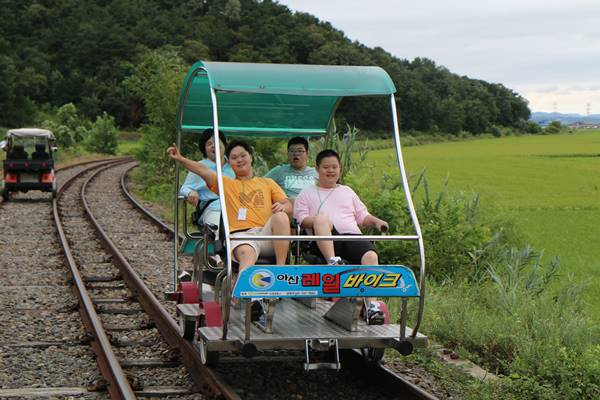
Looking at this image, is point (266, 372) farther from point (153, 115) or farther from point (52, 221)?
point (153, 115)

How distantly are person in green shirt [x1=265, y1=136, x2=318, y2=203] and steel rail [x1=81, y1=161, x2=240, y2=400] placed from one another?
66.3 inches

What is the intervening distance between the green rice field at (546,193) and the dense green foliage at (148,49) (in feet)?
66.5

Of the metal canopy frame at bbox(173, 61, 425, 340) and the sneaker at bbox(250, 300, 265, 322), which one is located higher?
the metal canopy frame at bbox(173, 61, 425, 340)

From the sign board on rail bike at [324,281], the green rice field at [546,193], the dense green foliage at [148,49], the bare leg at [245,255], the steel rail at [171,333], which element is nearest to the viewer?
the sign board on rail bike at [324,281]

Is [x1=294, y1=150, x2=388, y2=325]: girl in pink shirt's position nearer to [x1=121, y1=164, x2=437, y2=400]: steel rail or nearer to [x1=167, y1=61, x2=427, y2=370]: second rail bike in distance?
[x1=167, y1=61, x2=427, y2=370]: second rail bike in distance

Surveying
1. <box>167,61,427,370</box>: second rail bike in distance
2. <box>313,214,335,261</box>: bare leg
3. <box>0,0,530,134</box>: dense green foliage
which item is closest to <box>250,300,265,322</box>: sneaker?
<box>167,61,427,370</box>: second rail bike in distance

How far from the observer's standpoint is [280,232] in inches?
264

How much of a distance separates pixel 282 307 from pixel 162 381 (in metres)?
1.14

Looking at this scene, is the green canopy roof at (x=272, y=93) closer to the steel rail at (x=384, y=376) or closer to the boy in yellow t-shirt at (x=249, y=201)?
the boy in yellow t-shirt at (x=249, y=201)

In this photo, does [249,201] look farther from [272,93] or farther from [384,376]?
[384,376]

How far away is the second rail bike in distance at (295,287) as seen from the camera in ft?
19.6

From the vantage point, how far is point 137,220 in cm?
1892

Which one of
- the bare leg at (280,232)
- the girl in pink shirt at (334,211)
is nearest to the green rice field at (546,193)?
the girl in pink shirt at (334,211)

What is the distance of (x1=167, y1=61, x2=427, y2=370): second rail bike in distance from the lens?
19.6 ft
